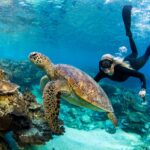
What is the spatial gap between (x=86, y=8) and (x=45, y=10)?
157 inches

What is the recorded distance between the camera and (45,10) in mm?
24281

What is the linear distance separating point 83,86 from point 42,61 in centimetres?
106

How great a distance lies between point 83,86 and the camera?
18.6ft

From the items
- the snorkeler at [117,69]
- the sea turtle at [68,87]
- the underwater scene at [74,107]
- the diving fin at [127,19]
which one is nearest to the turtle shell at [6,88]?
the underwater scene at [74,107]

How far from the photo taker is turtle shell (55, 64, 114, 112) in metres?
5.58

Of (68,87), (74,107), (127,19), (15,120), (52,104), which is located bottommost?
(74,107)

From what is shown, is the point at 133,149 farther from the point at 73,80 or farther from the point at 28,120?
the point at 28,120

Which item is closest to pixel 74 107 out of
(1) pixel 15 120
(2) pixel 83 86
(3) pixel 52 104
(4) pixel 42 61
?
(2) pixel 83 86

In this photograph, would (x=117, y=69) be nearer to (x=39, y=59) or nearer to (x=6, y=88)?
(x=39, y=59)

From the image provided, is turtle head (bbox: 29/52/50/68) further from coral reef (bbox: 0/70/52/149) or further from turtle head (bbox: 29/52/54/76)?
coral reef (bbox: 0/70/52/149)

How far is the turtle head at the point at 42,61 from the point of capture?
515 centimetres

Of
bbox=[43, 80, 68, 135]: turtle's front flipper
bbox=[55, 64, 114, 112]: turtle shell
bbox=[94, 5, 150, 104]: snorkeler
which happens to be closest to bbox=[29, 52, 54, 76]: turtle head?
bbox=[55, 64, 114, 112]: turtle shell

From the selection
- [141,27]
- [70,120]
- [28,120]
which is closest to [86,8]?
[141,27]

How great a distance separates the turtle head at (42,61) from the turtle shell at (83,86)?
0.18 metres
